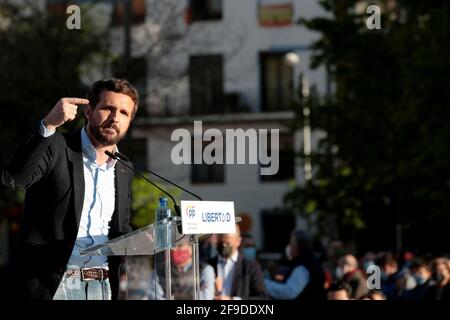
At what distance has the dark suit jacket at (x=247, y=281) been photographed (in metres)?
11.6

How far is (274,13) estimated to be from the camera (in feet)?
148

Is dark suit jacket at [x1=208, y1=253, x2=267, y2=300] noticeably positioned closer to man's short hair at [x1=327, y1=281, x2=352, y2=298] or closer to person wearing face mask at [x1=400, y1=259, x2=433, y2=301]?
man's short hair at [x1=327, y1=281, x2=352, y2=298]

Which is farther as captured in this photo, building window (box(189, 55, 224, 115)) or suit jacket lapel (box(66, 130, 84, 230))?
building window (box(189, 55, 224, 115))

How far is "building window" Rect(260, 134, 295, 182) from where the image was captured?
32781 millimetres

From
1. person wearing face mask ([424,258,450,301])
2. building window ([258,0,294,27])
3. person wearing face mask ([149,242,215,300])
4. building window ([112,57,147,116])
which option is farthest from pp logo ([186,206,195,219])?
building window ([258,0,294,27])

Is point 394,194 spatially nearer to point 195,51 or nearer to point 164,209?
point 195,51

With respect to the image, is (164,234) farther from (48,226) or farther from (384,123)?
(384,123)

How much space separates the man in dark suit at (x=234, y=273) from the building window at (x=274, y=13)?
33.1m

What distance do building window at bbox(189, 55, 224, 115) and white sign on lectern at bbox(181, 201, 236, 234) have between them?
2320 cm

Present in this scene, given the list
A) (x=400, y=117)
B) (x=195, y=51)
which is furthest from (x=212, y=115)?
(x=400, y=117)

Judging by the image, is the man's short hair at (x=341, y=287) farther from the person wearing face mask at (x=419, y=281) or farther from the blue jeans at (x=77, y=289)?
the blue jeans at (x=77, y=289)

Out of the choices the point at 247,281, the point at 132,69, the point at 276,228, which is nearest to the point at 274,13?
the point at 276,228

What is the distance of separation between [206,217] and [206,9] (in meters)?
39.2

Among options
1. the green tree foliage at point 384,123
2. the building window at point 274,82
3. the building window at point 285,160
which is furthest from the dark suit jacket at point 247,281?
the building window at point 274,82
